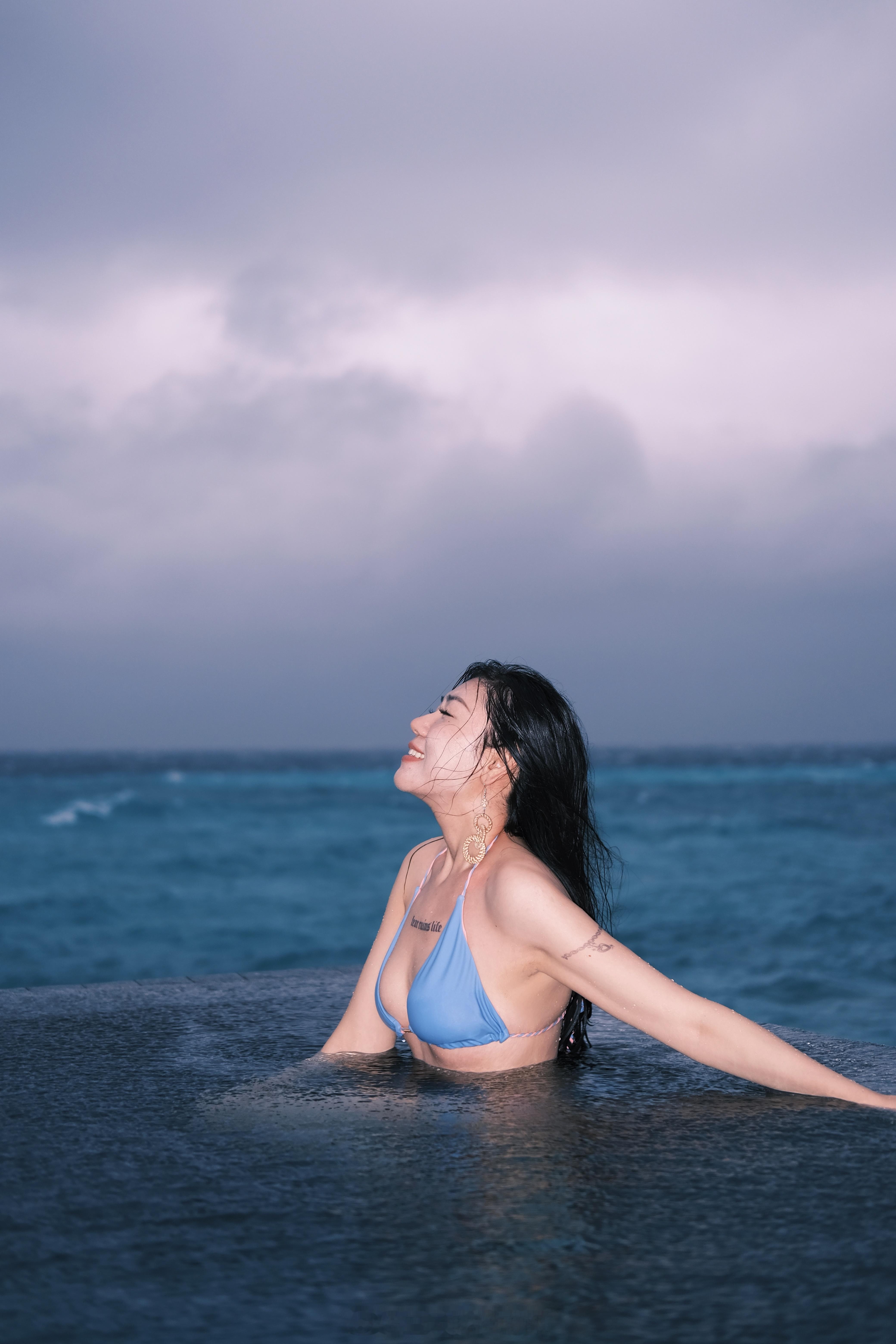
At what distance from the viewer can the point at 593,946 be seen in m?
2.47

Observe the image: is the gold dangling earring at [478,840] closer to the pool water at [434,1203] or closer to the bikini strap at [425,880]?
the bikini strap at [425,880]

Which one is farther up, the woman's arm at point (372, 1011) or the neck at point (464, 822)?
the neck at point (464, 822)

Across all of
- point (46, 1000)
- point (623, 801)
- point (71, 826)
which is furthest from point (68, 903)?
point (623, 801)

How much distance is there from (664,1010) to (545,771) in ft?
2.06

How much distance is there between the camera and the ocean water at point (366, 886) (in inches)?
458

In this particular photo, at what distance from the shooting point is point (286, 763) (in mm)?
69688

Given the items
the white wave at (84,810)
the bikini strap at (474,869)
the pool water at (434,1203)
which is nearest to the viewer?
the pool water at (434,1203)

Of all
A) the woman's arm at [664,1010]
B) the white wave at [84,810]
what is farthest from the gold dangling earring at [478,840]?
the white wave at [84,810]

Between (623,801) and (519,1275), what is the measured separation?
31826 millimetres

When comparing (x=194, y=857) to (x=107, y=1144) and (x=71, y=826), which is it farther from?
(x=107, y=1144)

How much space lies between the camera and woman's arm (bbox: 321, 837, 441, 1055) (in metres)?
3.04

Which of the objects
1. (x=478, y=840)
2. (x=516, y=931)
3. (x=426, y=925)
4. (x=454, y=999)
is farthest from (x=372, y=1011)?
(x=516, y=931)

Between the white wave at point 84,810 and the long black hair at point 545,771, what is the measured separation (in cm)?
2497

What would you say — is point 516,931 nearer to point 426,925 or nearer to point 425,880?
point 426,925
